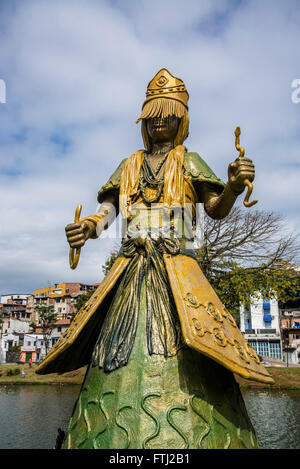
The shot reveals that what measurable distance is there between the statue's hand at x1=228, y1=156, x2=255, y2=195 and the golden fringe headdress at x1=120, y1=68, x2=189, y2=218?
41 centimetres

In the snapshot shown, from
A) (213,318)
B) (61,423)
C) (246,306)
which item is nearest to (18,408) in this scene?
(61,423)

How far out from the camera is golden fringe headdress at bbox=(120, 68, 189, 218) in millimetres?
2852

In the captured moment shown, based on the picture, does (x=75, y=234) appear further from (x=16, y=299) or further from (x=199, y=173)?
(x=16, y=299)

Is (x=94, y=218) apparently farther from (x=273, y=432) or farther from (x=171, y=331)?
(x=273, y=432)

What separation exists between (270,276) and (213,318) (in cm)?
1170

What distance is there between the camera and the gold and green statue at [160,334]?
205 cm

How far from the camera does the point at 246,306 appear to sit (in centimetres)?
1395

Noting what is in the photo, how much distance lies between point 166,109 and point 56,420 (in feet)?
24.4

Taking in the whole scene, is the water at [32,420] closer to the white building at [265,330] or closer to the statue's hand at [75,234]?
the statue's hand at [75,234]

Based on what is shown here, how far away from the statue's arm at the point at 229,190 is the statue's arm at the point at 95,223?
77cm

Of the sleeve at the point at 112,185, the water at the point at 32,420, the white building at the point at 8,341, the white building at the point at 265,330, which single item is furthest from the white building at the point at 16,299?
the sleeve at the point at 112,185

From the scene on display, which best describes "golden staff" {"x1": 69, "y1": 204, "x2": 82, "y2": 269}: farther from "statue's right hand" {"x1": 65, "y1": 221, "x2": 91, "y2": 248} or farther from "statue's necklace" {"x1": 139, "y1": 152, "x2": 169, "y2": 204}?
"statue's necklace" {"x1": 139, "y1": 152, "x2": 169, "y2": 204}

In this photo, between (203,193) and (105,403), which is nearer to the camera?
(105,403)

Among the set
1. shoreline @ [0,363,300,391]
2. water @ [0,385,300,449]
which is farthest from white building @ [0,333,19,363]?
water @ [0,385,300,449]
